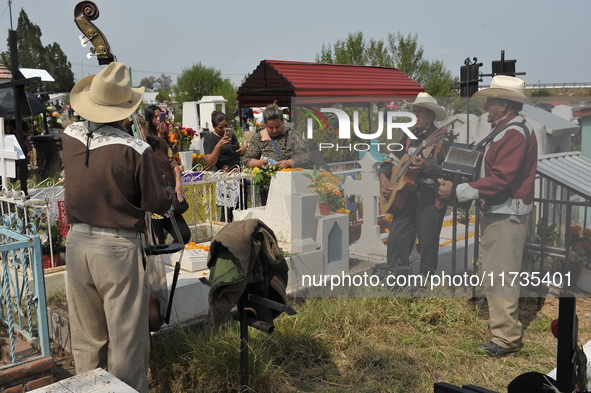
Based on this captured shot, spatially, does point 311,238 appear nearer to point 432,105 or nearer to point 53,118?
point 432,105

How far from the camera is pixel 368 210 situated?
205 inches

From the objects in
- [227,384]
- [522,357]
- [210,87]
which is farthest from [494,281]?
[210,87]

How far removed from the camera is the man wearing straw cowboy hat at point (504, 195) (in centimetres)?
390

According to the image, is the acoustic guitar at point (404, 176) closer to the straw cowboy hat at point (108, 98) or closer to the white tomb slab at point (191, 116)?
the straw cowboy hat at point (108, 98)

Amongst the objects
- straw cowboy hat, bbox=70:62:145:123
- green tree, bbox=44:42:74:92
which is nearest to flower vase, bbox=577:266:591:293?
straw cowboy hat, bbox=70:62:145:123

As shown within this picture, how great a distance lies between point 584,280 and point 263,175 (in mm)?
3541

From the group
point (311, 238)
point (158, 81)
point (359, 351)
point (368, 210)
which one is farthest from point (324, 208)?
point (158, 81)

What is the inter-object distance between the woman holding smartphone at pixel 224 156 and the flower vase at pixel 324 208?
1679mm

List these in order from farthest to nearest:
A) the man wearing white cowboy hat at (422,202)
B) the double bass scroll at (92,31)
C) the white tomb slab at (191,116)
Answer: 1. the white tomb slab at (191,116)
2. the man wearing white cowboy hat at (422,202)
3. the double bass scroll at (92,31)

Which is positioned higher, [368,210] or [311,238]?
[368,210]

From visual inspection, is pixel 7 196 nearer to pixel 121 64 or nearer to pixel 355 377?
pixel 121 64

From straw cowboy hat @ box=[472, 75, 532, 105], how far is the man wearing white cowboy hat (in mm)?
360

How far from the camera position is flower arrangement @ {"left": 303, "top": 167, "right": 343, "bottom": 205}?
16.9 feet

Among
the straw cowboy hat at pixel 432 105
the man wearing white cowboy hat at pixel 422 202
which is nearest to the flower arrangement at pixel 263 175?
the man wearing white cowboy hat at pixel 422 202
